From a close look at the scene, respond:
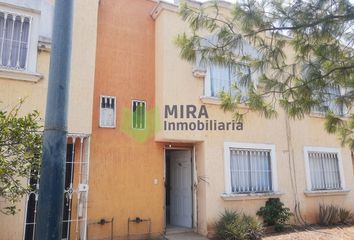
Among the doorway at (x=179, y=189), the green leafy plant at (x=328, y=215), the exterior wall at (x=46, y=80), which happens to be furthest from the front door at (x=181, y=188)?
the green leafy plant at (x=328, y=215)

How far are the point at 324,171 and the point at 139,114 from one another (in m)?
8.58

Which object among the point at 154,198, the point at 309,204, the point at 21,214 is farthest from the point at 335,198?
the point at 21,214

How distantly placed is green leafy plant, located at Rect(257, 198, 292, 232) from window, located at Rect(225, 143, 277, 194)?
64 cm

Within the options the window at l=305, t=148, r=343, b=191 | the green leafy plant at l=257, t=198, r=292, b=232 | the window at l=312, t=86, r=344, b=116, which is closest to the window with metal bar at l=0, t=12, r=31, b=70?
the window at l=312, t=86, r=344, b=116

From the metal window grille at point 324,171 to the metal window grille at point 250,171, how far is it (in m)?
2.36

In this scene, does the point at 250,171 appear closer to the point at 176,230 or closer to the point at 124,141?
the point at 176,230

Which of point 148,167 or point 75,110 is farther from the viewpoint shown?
point 148,167

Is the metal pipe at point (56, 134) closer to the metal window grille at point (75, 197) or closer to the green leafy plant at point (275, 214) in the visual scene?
the metal window grille at point (75, 197)

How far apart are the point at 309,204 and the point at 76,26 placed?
10926 mm

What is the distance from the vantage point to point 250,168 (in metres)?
11.8

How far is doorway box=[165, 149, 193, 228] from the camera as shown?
11.5 m

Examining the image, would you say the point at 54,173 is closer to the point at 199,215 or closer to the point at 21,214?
the point at 21,214

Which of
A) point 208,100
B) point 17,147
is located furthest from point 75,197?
point 208,100

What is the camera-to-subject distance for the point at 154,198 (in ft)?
34.4
